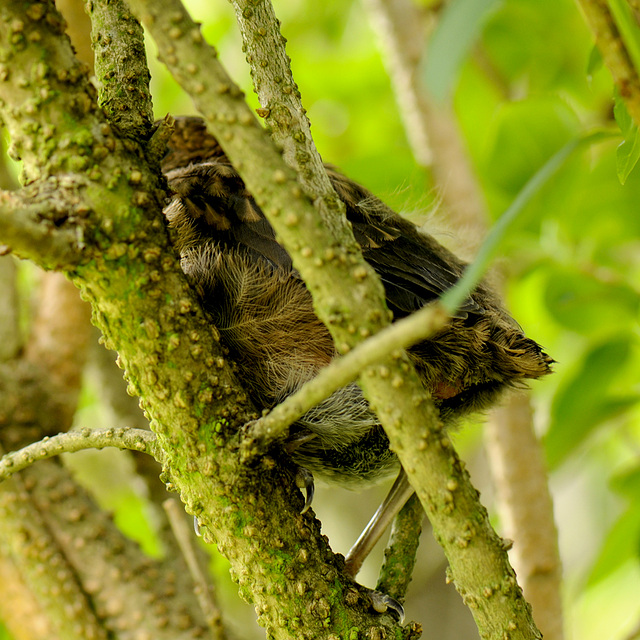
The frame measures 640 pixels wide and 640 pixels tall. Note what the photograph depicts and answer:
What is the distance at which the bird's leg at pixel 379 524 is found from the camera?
1271 millimetres

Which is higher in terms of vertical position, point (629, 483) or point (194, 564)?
point (629, 483)

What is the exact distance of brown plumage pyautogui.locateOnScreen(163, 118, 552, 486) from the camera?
128 cm

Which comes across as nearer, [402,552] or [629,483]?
[402,552]

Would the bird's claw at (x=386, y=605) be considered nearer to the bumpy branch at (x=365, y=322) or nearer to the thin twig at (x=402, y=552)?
the thin twig at (x=402, y=552)

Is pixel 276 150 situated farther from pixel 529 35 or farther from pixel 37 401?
pixel 529 35

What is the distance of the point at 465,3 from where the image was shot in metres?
0.56

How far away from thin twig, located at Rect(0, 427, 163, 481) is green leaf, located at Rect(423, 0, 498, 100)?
0.70 metres

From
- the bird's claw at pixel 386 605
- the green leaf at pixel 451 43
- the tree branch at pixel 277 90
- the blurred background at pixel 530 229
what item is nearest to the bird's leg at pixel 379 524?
the bird's claw at pixel 386 605

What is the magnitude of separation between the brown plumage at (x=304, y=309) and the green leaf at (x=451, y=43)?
2.30ft

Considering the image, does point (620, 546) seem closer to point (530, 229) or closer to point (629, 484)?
point (629, 484)

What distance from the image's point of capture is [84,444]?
106 centimetres

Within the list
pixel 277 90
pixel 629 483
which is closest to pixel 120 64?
pixel 277 90

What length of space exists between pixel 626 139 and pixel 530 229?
89cm

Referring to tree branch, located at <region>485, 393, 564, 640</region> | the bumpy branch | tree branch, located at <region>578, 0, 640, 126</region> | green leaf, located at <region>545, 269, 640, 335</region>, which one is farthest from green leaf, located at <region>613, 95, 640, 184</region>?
tree branch, located at <region>485, 393, 564, 640</region>
